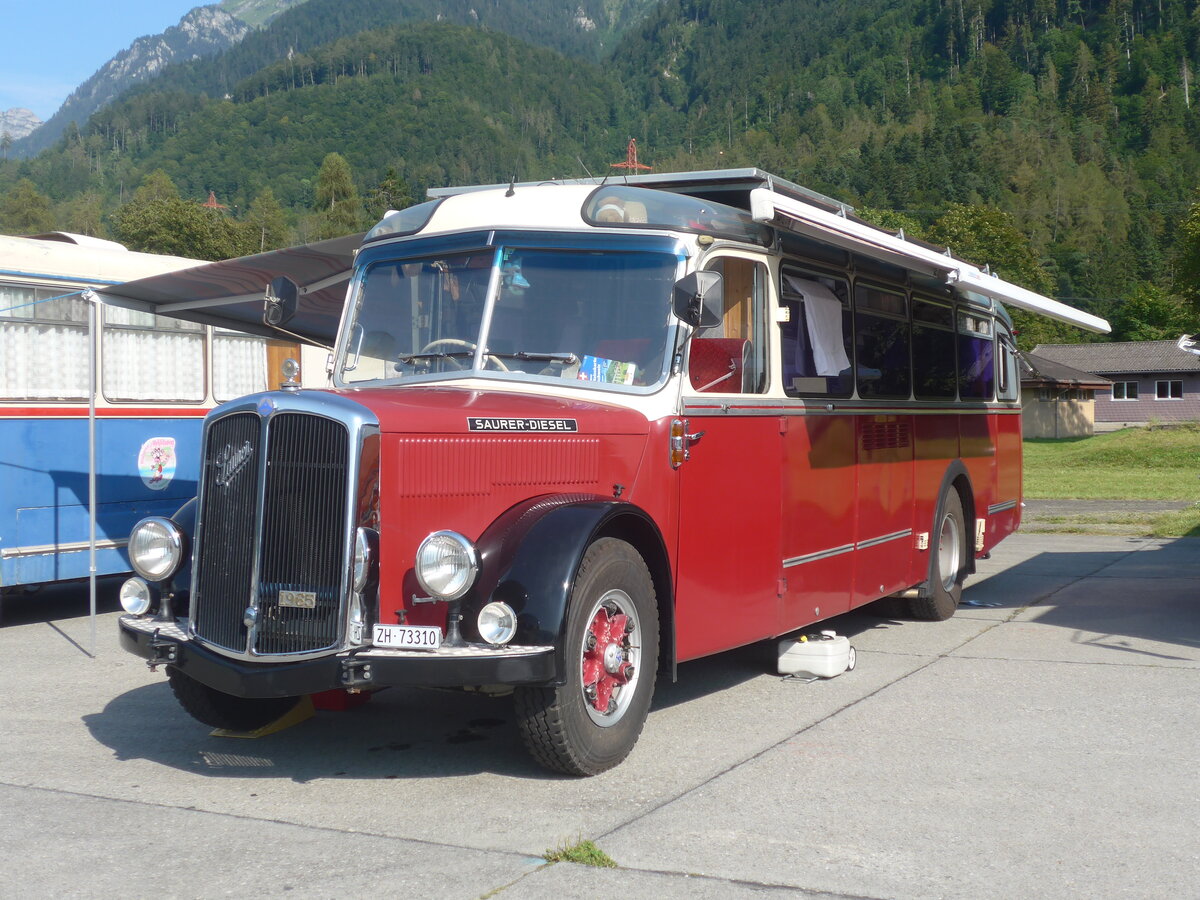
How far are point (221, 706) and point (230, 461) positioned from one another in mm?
1508

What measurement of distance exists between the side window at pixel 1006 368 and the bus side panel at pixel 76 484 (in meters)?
7.64

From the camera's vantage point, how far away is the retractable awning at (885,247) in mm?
6590

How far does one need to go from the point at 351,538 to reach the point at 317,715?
2332 millimetres

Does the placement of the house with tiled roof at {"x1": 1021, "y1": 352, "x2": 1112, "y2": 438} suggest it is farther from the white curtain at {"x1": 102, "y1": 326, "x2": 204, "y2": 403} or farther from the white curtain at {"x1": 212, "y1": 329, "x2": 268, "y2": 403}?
the white curtain at {"x1": 102, "y1": 326, "x2": 204, "y2": 403}

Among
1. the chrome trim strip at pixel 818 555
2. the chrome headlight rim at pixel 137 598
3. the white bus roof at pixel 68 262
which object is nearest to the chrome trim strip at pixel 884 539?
the chrome trim strip at pixel 818 555

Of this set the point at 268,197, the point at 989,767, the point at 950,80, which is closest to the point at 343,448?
the point at 989,767

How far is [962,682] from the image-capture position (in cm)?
782

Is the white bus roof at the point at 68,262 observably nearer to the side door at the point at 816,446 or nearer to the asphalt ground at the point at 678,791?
the asphalt ground at the point at 678,791

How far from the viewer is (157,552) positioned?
5.80m

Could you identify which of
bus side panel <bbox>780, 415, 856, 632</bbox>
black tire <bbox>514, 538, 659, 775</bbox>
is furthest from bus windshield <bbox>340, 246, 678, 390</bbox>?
bus side panel <bbox>780, 415, 856, 632</bbox>

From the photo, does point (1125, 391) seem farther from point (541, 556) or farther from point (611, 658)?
point (541, 556)

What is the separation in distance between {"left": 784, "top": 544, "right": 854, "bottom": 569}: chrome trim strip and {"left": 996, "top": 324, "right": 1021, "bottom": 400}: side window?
4.48m

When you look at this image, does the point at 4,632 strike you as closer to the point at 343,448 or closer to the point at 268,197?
the point at 343,448

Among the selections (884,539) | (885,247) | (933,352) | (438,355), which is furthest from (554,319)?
(933,352)
